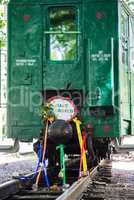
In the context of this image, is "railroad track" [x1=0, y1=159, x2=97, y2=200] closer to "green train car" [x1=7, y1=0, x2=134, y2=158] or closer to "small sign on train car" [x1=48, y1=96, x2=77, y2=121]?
"small sign on train car" [x1=48, y1=96, x2=77, y2=121]

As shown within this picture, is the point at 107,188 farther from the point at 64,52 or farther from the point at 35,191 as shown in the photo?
the point at 64,52

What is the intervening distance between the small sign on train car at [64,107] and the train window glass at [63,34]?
2.85ft

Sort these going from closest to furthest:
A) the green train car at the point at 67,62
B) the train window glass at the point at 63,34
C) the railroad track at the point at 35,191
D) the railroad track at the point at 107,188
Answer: the railroad track at the point at 35,191
the railroad track at the point at 107,188
the green train car at the point at 67,62
the train window glass at the point at 63,34

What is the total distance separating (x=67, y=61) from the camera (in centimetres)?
901

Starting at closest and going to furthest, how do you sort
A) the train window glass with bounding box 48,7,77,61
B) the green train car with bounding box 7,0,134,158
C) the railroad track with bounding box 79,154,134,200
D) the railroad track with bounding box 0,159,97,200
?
1. the railroad track with bounding box 0,159,97,200
2. the railroad track with bounding box 79,154,134,200
3. the green train car with bounding box 7,0,134,158
4. the train window glass with bounding box 48,7,77,61

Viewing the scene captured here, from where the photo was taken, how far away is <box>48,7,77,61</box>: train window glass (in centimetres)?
895

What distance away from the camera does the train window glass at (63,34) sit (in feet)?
29.4

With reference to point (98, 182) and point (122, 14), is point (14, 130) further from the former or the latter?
point (122, 14)

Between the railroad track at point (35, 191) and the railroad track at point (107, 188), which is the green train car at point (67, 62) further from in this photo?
the railroad track at point (35, 191)

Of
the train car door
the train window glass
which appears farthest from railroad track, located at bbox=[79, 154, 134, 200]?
the train window glass

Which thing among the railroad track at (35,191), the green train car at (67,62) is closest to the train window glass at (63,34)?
the green train car at (67,62)

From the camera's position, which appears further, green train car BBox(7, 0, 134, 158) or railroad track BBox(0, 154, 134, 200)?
green train car BBox(7, 0, 134, 158)

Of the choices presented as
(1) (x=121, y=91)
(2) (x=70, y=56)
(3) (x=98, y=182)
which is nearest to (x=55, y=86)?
(2) (x=70, y=56)

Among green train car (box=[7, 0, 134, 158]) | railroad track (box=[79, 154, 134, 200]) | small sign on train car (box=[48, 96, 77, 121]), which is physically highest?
green train car (box=[7, 0, 134, 158])
